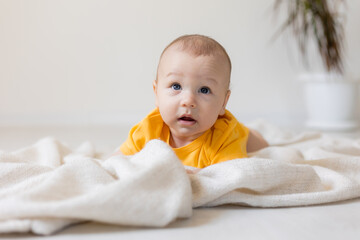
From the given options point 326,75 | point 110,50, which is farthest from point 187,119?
point 110,50

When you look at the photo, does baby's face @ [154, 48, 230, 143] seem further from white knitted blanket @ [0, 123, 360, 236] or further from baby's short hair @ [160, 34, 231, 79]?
white knitted blanket @ [0, 123, 360, 236]

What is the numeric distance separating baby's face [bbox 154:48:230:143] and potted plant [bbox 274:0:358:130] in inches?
71.2

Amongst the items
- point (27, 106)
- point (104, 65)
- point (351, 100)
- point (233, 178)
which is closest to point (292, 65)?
point (351, 100)

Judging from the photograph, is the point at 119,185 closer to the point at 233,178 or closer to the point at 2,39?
the point at 233,178

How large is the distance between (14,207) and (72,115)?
2484 mm

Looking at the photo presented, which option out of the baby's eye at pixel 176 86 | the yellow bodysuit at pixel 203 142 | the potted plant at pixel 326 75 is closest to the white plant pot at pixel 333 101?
the potted plant at pixel 326 75

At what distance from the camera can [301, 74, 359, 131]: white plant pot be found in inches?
115

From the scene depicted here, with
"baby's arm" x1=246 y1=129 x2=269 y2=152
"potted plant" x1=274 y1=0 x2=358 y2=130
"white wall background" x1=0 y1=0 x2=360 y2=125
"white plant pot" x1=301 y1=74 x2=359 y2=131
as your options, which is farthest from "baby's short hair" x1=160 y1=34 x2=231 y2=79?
"white wall background" x1=0 y1=0 x2=360 y2=125

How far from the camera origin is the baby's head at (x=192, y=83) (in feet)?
3.83

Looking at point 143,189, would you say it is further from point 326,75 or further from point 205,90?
point 326,75

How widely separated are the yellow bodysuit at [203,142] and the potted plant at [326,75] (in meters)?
1.71

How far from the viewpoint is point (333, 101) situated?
2953mm

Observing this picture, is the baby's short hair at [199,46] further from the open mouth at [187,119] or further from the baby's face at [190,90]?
the open mouth at [187,119]

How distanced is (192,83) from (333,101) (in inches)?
79.9
